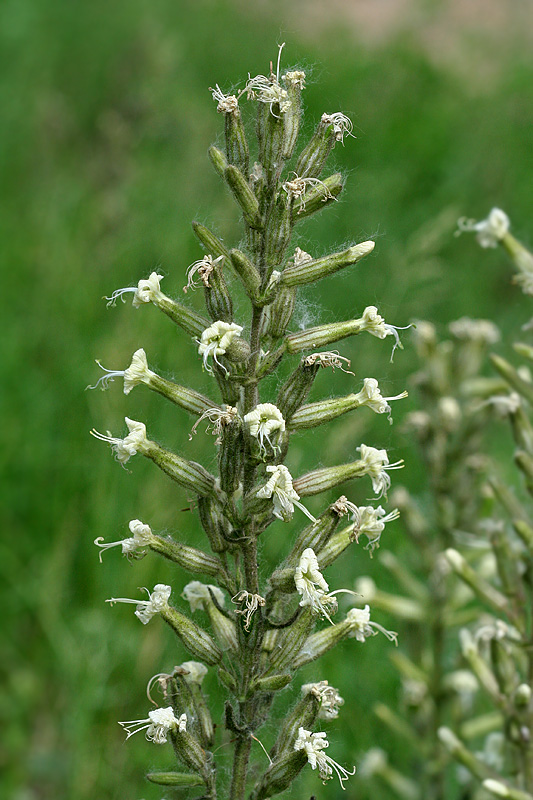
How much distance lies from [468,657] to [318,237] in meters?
4.26

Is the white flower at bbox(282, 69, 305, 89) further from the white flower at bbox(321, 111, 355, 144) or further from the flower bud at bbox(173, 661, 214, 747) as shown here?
the flower bud at bbox(173, 661, 214, 747)

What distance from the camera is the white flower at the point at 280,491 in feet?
6.40

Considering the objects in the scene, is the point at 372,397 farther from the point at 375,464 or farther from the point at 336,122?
the point at 336,122

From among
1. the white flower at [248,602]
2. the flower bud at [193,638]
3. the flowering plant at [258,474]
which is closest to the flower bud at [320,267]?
the flowering plant at [258,474]

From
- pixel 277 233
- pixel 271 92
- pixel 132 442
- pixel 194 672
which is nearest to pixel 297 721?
pixel 194 672

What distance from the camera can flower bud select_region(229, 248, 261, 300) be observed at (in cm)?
205

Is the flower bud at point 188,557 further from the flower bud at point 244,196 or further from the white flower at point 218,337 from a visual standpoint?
the flower bud at point 244,196

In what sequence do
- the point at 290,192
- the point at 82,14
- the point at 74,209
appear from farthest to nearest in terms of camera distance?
the point at 82,14 < the point at 74,209 < the point at 290,192

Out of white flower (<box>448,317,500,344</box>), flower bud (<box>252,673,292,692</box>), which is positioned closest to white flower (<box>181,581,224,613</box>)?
flower bud (<box>252,673,292,692</box>)

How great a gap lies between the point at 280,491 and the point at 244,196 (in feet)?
2.51

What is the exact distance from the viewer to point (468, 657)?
10.3 ft

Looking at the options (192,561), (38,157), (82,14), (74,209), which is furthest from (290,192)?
(82,14)

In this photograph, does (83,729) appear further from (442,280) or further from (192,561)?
(442,280)

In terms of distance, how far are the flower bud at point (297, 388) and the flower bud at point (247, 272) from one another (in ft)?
0.75
